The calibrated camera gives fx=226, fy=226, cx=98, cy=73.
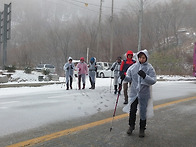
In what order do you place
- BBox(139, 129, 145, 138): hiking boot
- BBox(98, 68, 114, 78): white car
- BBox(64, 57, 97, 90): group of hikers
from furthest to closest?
1. BBox(98, 68, 114, 78): white car
2. BBox(64, 57, 97, 90): group of hikers
3. BBox(139, 129, 145, 138): hiking boot

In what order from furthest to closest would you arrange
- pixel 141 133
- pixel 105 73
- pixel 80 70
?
pixel 105 73, pixel 80 70, pixel 141 133

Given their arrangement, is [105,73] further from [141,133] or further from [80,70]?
[141,133]

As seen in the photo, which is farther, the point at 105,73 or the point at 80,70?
the point at 105,73

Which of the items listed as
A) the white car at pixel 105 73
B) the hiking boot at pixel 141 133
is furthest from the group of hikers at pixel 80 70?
the white car at pixel 105 73

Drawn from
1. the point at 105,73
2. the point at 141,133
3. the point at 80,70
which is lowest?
the point at 141,133

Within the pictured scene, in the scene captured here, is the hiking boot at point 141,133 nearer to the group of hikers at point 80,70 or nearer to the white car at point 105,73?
the group of hikers at point 80,70

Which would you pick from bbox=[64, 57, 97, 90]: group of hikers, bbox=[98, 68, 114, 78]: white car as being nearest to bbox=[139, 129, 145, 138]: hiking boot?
bbox=[64, 57, 97, 90]: group of hikers

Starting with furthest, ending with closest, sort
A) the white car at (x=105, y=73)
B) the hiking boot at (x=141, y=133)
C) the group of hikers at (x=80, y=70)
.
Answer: the white car at (x=105, y=73), the group of hikers at (x=80, y=70), the hiking boot at (x=141, y=133)

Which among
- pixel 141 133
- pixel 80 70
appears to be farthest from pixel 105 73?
pixel 141 133

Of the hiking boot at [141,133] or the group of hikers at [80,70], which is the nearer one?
the hiking boot at [141,133]

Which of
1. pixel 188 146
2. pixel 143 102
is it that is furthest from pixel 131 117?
pixel 188 146

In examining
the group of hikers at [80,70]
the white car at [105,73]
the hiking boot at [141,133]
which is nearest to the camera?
the hiking boot at [141,133]

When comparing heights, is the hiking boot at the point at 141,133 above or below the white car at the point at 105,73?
below

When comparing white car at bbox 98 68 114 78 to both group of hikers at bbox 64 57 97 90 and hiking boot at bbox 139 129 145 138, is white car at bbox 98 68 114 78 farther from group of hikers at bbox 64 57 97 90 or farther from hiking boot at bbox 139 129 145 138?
hiking boot at bbox 139 129 145 138
